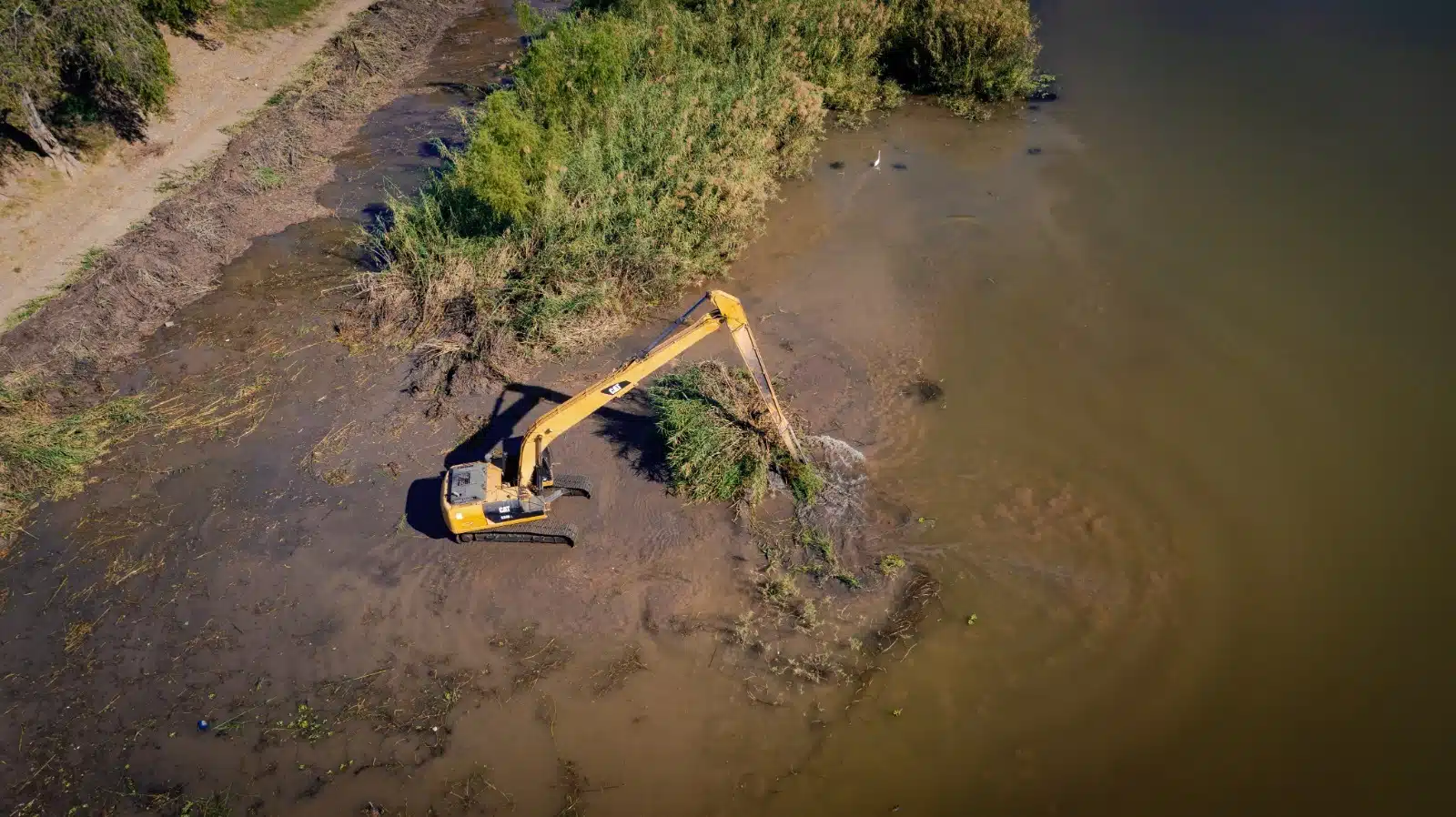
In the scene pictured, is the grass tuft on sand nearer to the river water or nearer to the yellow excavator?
the river water

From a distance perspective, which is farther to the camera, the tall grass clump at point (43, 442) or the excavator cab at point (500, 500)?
the tall grass clump at point (43, 442)

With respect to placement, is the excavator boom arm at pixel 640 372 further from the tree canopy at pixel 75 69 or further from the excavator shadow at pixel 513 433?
the tree canopy at pixel 75 69

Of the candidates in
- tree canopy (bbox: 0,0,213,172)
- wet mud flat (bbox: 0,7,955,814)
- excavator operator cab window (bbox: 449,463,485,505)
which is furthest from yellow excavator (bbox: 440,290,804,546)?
tree canopy (bbox: 0,0,213,172)

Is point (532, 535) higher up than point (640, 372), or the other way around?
point (640, 372)

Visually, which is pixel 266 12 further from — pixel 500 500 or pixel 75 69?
pixel 500 500

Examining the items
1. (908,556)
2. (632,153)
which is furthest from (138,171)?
(908,556)

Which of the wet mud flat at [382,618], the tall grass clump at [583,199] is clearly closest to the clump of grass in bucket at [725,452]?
the wet mud flat at [382,618]
